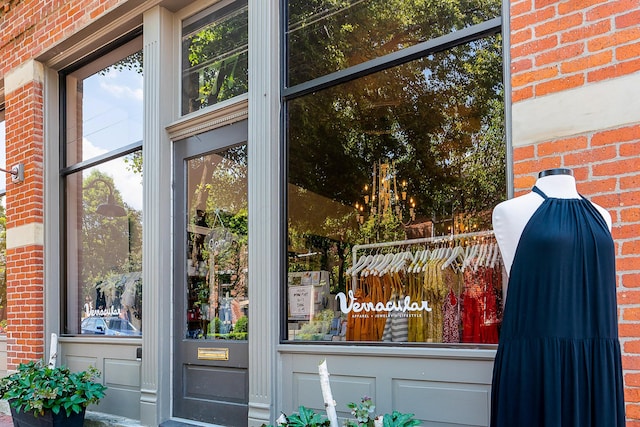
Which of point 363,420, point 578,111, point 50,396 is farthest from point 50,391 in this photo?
point 578,111

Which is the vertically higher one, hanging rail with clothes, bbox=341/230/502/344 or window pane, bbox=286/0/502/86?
window pane, bbox=286/0/502/86

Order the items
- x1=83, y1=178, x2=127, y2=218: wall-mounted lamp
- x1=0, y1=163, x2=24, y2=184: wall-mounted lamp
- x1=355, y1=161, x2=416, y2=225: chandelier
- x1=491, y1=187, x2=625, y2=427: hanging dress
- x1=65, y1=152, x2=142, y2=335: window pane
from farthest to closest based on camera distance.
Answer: x1=0, y1=163, x2=24, y2=184: wall-mounted lamp → x1=83, y1=178, x2=127, y2=218: wall-mounted lamp → x1=65, y1=152, x2=142, y2=335: window pane → x1=355, y1=161, x2=416, y2=225: chandelier → x1=491, y1=187, x2=625, y2=427: hanging dress

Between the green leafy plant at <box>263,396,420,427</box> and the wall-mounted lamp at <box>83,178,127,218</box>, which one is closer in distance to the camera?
the green leafy plant at <box>263,396,420,427</box>

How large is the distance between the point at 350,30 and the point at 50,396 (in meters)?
3.70

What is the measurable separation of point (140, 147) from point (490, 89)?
128 inches

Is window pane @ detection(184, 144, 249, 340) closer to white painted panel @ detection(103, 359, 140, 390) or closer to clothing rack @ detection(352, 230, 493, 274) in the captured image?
white painted panel @ detection(103, 359, 140, 390)

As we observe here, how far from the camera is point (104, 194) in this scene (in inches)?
244

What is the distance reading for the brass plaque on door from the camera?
15.6ft

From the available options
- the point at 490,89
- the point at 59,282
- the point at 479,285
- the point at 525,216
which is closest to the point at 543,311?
the point at 525,216

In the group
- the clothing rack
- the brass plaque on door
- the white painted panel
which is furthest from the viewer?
the white painted panel

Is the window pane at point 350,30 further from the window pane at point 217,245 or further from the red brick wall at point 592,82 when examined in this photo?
the red brick wall at point 592,82

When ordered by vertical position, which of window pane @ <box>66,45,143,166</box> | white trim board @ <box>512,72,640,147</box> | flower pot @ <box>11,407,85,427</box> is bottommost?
flower pot @ <box>11,407,85,427</box>

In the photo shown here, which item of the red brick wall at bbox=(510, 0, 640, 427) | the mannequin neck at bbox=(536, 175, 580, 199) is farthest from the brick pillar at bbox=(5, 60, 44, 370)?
the mannequin neck at bbox=(536, 175, 580, 199)

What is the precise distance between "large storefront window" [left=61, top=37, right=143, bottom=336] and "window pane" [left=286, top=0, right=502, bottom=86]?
1.94 metres
